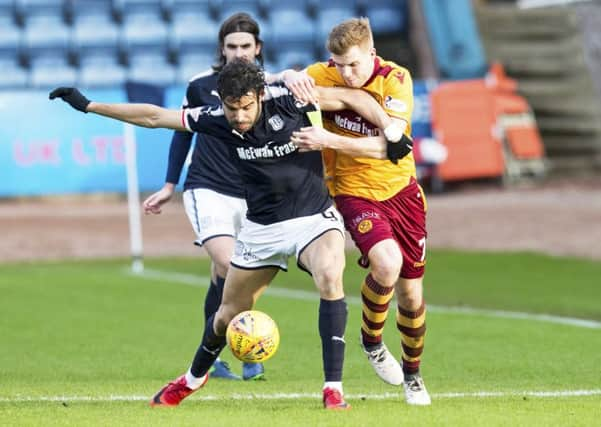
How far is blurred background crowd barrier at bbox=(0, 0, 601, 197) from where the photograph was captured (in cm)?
2369

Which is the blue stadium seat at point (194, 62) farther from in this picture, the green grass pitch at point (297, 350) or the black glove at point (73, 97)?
the black glove at point (73, 97)

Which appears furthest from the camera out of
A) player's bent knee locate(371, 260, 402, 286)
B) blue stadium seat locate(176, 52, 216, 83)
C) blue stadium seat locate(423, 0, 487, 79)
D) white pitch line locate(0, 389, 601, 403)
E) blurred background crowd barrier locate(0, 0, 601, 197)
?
blue stadium seat locate(176, 52, 216, 83)

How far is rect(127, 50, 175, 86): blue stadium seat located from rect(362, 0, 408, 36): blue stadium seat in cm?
398

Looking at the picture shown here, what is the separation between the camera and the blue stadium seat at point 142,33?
26.2 meters

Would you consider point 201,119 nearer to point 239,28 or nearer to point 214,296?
point 239,28

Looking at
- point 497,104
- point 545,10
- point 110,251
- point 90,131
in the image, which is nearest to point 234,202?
point 110,251

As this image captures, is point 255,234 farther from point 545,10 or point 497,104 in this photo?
point 545,10

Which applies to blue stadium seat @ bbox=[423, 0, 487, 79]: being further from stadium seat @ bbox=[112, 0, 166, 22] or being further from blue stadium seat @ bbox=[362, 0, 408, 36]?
stadium seat @ bbox=[112, 0, 166, 22]

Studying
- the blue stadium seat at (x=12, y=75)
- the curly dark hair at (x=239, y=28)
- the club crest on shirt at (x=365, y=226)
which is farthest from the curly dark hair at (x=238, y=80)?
the blue stadium seat at (x=12, y=75)

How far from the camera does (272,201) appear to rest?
756cm

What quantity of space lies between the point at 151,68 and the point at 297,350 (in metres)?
16.2

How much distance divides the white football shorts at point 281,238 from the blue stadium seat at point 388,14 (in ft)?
63.1

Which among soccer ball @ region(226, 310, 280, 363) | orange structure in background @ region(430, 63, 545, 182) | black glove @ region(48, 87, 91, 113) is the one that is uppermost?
black glove @ region(48, 87, 91, 113)

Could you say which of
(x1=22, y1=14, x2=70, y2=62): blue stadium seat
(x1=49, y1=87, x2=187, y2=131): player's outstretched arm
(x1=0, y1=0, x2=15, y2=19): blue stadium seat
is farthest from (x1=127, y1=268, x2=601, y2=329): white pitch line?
(x1=0, y1=0, x2=15, y2=19): blue stadium seat
